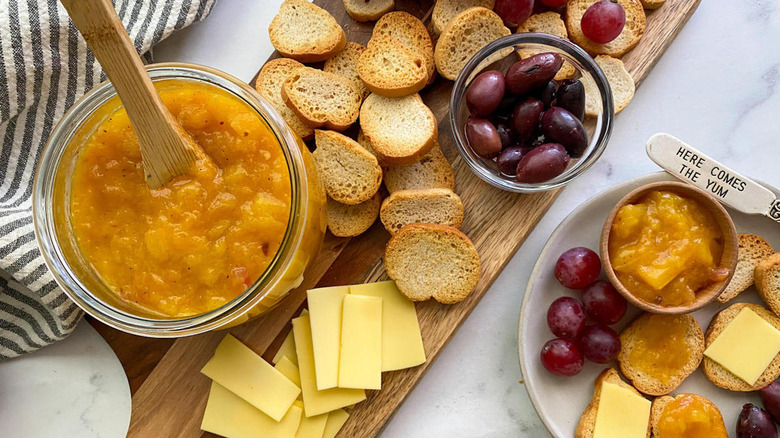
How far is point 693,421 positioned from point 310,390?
43.8 inches

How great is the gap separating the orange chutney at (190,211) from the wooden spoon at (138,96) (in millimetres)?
47

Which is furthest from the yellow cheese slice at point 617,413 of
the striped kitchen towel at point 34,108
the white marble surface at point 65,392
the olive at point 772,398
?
the striped kitchen towel at point 34,108

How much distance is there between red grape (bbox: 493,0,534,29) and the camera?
1858 mm

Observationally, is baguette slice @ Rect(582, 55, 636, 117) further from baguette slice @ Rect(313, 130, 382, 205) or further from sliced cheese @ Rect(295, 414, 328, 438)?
sliced cheese @ Rect(295, 414, 328, 438)

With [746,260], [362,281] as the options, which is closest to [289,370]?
[362,281]

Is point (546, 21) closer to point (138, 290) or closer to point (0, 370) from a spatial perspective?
point (138, 290)

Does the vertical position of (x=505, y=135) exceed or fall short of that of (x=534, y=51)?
it falls short

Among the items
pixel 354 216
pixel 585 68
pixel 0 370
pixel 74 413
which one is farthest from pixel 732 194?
pixel 0 370

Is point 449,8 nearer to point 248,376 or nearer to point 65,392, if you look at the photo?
point 248,376

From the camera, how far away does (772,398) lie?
1852 mm

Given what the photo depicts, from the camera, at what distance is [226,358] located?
6.15ft

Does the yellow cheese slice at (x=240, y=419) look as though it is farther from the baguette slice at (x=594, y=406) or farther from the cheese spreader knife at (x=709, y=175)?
the cheese spreader knife at (x=709, y=175)

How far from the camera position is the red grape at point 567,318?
72.4 inches

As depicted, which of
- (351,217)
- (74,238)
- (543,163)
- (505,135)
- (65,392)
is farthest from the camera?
(65,392)
